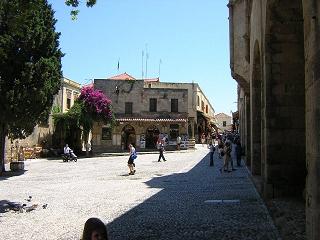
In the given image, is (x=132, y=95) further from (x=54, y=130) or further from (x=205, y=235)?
(x=205, y=235)

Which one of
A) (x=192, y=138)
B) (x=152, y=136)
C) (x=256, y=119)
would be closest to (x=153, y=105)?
(x=152, y=136)

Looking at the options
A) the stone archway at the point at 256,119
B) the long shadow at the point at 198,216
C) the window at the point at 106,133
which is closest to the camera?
the long shadow at the point at 198,216

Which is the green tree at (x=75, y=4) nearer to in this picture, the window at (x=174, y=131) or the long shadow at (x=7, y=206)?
the long shadow at (x=7, y=206)

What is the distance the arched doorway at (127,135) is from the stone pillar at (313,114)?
3913cm

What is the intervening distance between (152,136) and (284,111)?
35420 millimetres

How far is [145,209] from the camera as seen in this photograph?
10.2 metres

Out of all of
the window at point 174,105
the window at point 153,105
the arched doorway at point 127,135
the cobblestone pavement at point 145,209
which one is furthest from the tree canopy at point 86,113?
the cobblestone pavement at point 145,209

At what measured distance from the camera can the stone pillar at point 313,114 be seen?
4.88 m

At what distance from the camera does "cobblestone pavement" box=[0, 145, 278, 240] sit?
25.6 feet

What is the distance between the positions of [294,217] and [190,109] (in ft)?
143

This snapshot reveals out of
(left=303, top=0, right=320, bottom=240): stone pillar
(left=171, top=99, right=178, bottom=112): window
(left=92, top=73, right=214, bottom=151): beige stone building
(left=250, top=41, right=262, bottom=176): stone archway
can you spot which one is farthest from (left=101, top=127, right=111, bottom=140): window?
(left=303, top=0, right=320, bottom=240): stone pillar

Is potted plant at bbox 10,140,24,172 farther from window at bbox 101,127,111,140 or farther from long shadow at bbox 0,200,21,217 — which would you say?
window at bbox 101,127,111,140

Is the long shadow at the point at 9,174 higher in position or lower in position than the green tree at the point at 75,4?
lower

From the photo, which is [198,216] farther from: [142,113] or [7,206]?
[142,113]
